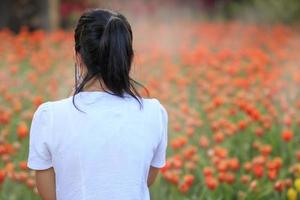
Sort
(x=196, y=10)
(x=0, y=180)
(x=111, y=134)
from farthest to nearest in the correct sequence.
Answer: (x=196, y=10), (x=0, y=180), (x=111, y=134)

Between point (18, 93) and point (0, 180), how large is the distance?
1.98 meters

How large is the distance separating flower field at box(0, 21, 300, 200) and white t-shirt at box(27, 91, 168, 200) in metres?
0.67

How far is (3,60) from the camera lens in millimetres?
6297

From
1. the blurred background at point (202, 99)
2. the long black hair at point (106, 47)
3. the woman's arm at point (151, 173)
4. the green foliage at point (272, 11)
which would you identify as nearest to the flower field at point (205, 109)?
the blurred background at point (202, 99)

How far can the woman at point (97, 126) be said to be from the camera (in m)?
1.87

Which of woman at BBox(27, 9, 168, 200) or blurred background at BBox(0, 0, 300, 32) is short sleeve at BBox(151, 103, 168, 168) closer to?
woman at BBox(27, 9, 168, 200)

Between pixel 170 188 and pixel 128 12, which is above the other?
pixel 170 188

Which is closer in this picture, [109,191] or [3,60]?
[109,191]

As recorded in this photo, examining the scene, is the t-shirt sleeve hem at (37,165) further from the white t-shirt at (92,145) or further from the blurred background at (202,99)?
the blurred background at (202,99)

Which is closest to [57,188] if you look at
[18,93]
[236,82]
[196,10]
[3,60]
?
[18,93]

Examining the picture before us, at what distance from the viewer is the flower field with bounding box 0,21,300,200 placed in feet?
10.2

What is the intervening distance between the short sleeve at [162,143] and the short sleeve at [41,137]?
0.34m

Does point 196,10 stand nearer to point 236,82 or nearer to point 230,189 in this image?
point 236,82

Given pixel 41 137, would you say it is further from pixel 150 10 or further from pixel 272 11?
pixel 150 10
